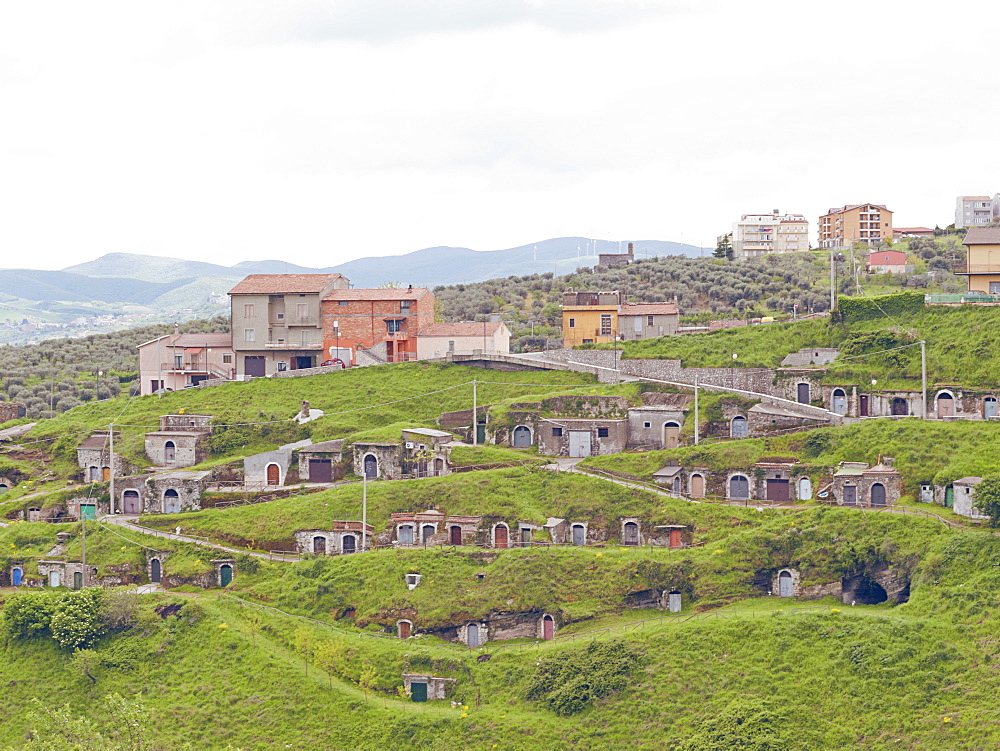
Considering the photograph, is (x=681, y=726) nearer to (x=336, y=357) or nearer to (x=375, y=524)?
(x=375, y=524)

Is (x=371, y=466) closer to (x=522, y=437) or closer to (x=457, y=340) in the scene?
(x=522, y=437)

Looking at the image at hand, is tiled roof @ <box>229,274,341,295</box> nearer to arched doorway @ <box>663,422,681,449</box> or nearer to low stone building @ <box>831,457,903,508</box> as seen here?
arched doorway @ <box>663,422,681,449</box>

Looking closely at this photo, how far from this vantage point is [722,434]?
78.9 m

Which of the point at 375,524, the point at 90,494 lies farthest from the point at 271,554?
the point at 90,494

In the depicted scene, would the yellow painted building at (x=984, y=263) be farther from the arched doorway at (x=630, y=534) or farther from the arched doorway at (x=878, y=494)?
the arched doorway at (x=630, y=534)

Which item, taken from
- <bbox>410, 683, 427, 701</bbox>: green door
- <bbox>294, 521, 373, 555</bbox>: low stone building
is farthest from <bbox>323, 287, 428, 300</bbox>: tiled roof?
<bbox>410, 683, 427, 701</bbox>: green door

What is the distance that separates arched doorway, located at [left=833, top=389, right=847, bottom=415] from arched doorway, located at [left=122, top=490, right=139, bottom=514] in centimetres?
4265

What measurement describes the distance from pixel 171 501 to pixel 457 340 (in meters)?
26.9

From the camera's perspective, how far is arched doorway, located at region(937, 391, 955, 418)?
250ft

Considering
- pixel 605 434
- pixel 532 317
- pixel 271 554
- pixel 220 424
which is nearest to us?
pixel 271 554

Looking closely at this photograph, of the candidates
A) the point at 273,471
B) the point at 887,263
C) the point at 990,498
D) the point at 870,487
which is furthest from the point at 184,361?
the point at 887,263

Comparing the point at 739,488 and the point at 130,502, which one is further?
the point at 130,502

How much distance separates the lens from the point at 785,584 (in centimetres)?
6378

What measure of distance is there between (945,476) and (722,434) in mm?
15425
